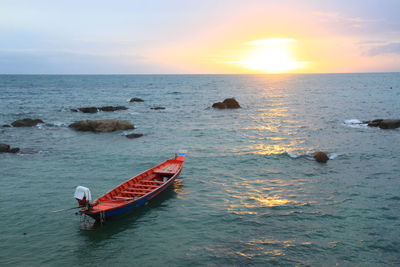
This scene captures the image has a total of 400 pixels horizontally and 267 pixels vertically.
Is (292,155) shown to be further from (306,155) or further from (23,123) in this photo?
(23,123)

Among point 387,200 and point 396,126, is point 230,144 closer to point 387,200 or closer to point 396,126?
point 387,200

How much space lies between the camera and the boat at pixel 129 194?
14438mm

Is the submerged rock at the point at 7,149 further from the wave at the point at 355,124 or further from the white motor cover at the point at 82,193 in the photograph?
the wave at the point at 355,124

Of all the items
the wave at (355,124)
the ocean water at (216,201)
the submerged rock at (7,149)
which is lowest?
the ocean water at (216,201)

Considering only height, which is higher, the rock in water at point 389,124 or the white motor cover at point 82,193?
the rock in water at point 389,124

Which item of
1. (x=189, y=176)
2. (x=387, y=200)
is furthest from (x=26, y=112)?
(x=387, y=200)

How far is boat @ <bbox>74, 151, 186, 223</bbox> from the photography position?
14.4 metres

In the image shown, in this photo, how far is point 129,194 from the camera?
17.5 metres

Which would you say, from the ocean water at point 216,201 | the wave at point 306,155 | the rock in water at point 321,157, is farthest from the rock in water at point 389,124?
→ the rock in water at point 321,157

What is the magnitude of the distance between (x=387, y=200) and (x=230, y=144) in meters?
15.3

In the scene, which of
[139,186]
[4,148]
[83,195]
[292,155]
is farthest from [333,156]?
[4,148]

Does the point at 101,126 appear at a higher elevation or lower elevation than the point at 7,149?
higher

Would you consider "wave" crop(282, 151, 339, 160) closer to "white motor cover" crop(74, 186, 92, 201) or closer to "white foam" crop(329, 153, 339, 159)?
"white foam" crop(329, 153, 339, 159)

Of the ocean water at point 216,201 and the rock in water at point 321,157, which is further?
the rock in water at point 321,157
